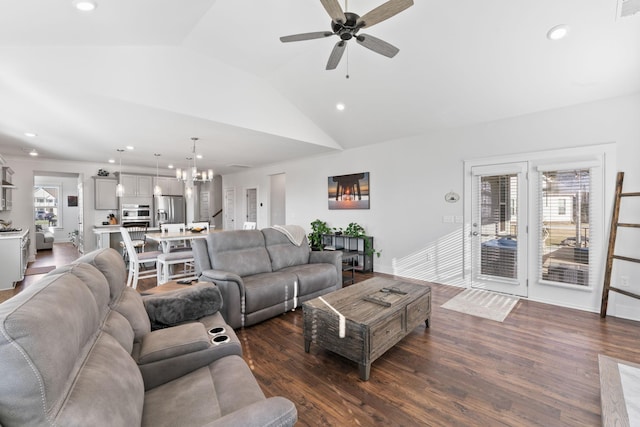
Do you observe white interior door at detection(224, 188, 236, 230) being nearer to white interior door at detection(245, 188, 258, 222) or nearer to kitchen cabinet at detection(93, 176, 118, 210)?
white interior door at detection(245, 188, 258, 222)

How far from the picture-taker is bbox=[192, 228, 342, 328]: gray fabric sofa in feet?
10.5

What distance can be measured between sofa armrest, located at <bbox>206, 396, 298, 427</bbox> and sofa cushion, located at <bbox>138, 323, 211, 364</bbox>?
0.63m

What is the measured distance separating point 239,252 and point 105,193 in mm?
6429

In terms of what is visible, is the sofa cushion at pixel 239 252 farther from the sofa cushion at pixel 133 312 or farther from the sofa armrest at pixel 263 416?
the sofa armrest at pixel 263 416

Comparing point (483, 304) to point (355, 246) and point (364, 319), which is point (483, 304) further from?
point (355, 246)

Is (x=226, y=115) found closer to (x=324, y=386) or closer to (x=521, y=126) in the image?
(x=324, y=386)

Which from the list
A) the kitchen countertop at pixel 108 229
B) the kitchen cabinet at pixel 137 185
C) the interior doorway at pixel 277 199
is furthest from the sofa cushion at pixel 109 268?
the kitchen cabinet at pixel 137 185

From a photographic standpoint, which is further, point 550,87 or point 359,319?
point 550,87

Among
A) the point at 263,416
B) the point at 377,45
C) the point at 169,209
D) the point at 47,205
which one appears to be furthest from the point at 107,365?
the point at 47,205

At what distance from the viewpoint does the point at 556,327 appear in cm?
330

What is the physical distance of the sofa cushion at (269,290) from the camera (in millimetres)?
3293

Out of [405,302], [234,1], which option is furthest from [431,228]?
[234,1]

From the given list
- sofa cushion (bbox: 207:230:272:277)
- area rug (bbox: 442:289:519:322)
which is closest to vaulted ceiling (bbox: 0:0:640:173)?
sofa cushion (bbox: 207:230:272:277)

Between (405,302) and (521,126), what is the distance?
331 cm
